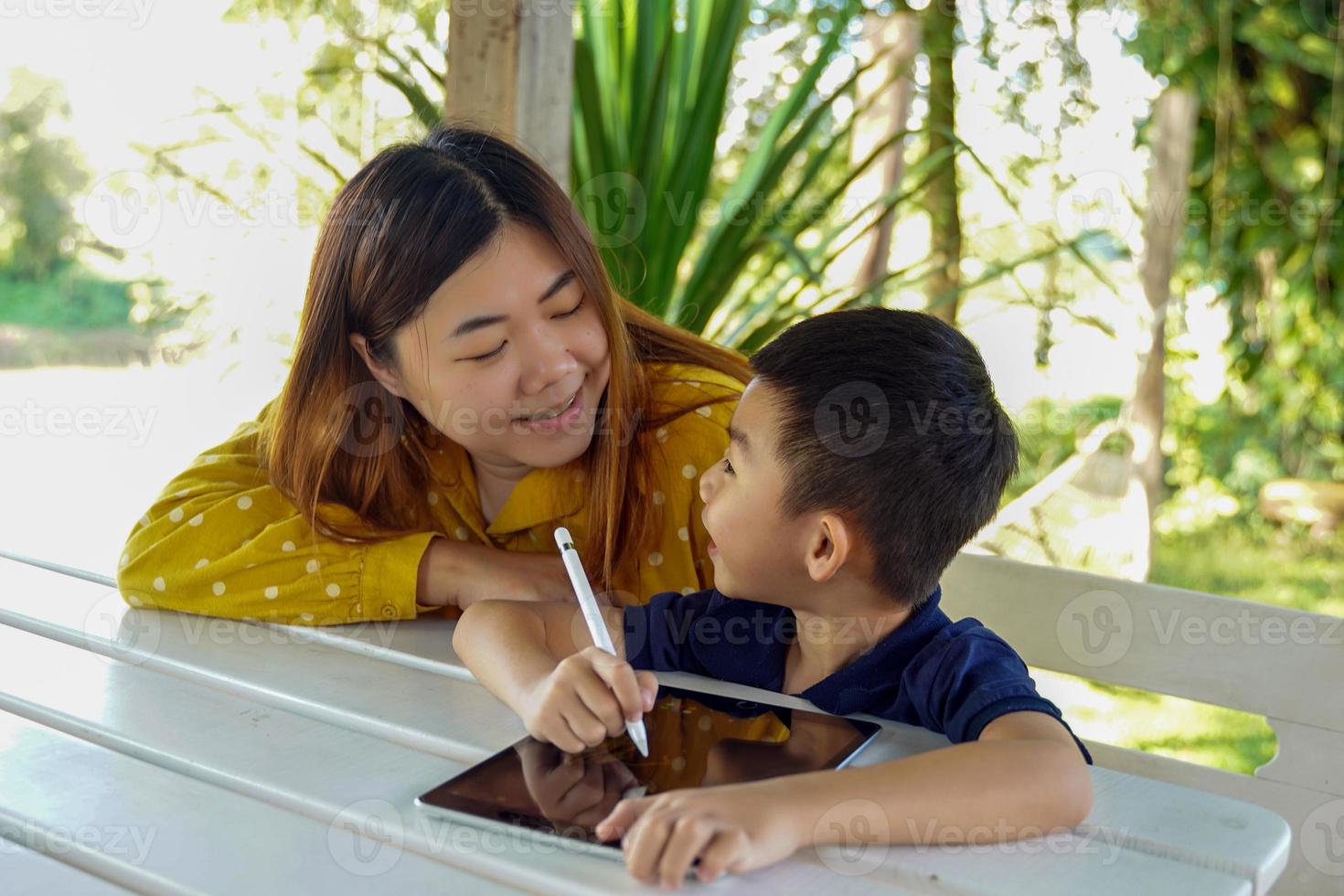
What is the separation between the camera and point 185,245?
12.7 feet

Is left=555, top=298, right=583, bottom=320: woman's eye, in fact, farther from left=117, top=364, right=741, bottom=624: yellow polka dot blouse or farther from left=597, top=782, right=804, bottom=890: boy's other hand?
left=597, top=782, right=804, bottom=890: boy's other hand

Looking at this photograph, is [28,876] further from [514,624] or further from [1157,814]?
[1157,814]

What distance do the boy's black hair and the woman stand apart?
0.34 m

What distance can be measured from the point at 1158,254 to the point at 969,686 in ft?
7.93

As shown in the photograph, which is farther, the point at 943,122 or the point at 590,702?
the point at 943,122

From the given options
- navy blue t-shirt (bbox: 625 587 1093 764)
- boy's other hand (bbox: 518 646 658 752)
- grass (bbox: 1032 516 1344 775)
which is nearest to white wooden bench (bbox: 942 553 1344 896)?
navy blue t-shirt (bbox: 625 587 1093 764)

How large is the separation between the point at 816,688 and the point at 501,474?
0.56 m

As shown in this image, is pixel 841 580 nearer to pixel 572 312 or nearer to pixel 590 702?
pixel 590 702

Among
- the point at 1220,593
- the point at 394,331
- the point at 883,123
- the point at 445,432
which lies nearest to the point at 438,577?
the point at 445,432

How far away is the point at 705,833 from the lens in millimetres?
742

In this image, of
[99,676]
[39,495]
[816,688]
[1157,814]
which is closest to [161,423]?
[39,495]

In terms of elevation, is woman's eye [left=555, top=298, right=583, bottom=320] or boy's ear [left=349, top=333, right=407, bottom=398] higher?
woman's eye [left=555, top=298, right=583, bottom=320]

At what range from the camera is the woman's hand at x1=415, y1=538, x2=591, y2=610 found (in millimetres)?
1301

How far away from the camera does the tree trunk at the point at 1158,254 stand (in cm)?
309
